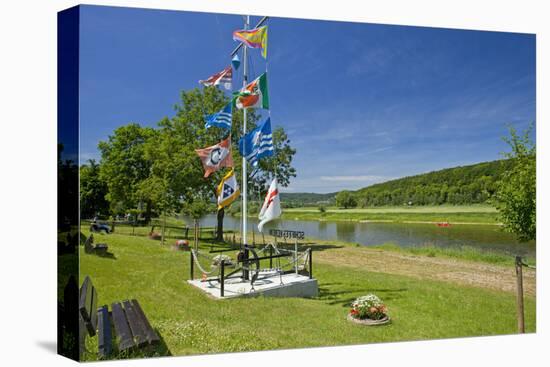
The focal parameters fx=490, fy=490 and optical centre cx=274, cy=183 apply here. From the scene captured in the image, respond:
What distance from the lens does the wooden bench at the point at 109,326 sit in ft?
15.9

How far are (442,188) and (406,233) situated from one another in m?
4.48

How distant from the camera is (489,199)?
29.4ft

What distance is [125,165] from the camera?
959cm

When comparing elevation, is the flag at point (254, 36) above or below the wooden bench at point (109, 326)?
above

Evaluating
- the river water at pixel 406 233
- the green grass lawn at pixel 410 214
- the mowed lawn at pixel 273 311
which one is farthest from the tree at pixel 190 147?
the mowed lawn at pixel 273 311

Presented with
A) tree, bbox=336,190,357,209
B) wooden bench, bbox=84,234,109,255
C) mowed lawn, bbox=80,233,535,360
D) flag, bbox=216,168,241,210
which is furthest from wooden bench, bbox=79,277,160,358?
tree, bbox=336,190,357,209

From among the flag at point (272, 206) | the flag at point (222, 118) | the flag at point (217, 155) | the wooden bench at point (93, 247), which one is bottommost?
the wooden bench at point (93, 247)

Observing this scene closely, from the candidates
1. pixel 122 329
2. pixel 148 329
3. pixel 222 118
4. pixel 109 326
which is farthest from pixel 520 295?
pixel 109 326

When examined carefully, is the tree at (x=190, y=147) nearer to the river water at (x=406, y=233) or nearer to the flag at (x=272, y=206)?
the river water at (x=406, y=233)

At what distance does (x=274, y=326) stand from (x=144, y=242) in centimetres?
458

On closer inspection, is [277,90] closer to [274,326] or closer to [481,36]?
[481,36]

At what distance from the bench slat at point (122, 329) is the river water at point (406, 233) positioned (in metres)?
3.58

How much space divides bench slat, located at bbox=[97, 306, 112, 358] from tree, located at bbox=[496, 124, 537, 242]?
21.5 feet

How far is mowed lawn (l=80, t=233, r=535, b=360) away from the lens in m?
5.61
